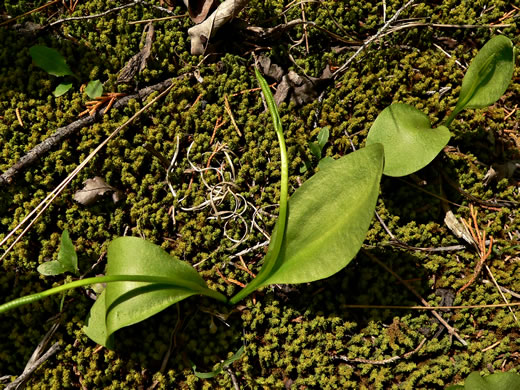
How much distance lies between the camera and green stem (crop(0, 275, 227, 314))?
1.08m

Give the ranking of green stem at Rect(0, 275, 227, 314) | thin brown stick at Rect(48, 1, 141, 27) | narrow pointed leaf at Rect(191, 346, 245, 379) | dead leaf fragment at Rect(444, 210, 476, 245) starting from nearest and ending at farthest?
green stem at Rect(0, 275, 227, 314), narrow pointed leaf at Rect(191, 346, 245, 379), dead leaf fragment at Rect(444, 210, 476, 245), thin brown stick at Rect(48, 1, 141, 27)

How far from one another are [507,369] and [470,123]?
0.87m

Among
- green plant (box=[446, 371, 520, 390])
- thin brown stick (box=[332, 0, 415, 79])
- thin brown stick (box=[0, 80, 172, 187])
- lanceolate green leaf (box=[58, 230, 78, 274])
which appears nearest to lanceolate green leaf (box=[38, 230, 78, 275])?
lanceolate green leaf (box=[58, 230, 78, 274])

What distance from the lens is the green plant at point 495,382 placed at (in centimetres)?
123

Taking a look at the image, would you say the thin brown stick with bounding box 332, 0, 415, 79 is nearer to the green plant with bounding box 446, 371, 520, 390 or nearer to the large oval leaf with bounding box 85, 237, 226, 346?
the large oval leaf with bounding box 85, 237, 226, 346

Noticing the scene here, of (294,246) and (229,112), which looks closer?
(294,246)

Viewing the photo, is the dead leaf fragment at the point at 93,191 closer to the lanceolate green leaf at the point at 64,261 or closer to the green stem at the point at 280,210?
the lanceolate green leaf at the point at 64,261

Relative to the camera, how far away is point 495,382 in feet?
4.10

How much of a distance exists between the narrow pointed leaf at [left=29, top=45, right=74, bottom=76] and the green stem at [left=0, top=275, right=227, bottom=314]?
0.89m

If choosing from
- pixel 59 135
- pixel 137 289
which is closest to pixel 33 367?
pixel 137 289

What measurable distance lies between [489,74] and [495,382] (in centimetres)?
99

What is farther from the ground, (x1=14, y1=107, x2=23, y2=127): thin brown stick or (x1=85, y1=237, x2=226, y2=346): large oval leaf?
(x1=14, y1=107, x2=23, y2=127): thin brown stick

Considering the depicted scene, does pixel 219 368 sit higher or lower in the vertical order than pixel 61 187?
lower

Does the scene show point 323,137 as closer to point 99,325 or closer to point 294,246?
point 294,246
